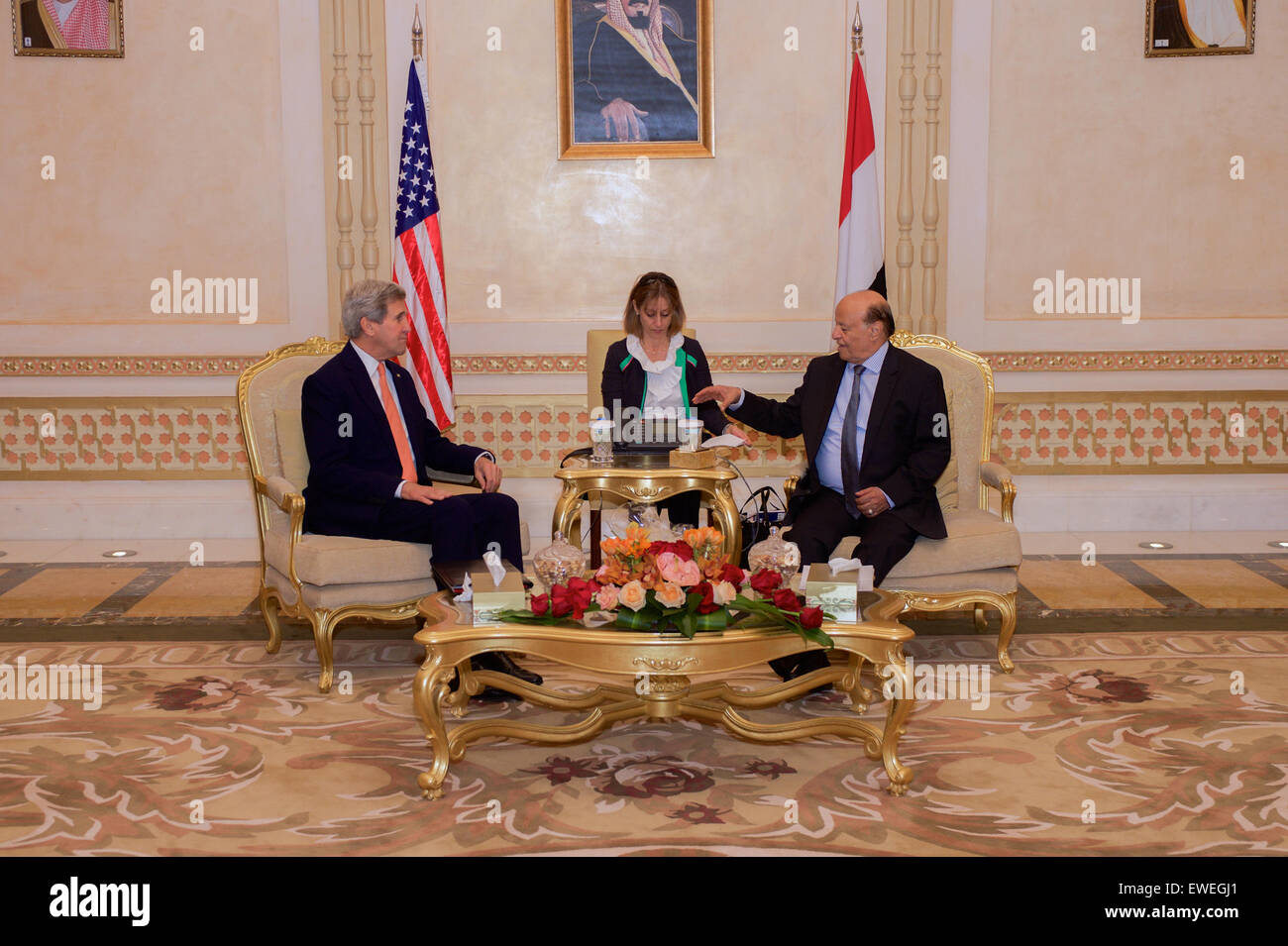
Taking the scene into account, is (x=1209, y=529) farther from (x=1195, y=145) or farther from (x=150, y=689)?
(x=150, y=689)

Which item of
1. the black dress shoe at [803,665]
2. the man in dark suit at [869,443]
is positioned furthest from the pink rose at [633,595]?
the man in dark suit at [869,443]

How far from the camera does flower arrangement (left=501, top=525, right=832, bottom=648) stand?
350 centimetres

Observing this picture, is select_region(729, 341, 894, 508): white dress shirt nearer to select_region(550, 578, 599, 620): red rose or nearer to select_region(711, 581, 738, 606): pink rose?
select_region(711, 581, 738, 606): pink rose

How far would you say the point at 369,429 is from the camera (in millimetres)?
5047

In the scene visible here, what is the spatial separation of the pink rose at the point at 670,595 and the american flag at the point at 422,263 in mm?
3647

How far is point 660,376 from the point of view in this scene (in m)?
6.04

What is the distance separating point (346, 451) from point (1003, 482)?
274 centimetres

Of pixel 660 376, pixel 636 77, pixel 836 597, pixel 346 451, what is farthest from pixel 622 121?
pixel 836 597

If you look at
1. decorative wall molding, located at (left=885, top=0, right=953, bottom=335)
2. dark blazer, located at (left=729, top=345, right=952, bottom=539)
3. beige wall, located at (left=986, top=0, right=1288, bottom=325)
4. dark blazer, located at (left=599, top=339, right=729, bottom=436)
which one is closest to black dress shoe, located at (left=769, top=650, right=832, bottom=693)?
dark blazer, located at (left=729, top=345, right=952, bottom=539)

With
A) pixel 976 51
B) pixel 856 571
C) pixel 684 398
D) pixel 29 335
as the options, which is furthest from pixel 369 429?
pixel 976 51

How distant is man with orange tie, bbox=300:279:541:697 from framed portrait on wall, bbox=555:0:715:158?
2661 mm

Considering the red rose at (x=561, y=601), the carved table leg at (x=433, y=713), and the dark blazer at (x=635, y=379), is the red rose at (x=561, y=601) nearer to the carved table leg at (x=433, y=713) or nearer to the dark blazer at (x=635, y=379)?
the carved table leg at (x=433, y=713)

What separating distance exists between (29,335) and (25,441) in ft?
2.18

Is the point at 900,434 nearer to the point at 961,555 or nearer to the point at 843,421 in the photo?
the point at 843,421
